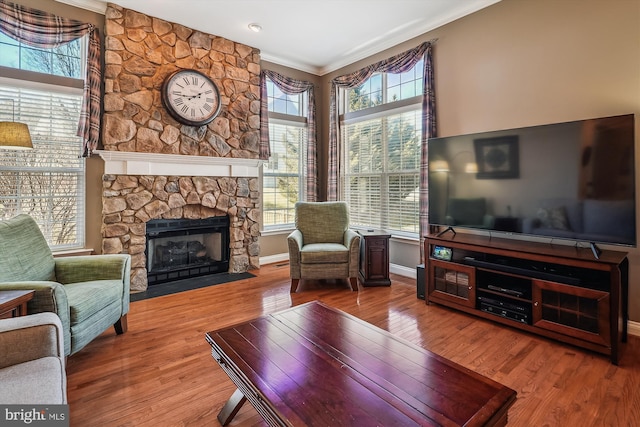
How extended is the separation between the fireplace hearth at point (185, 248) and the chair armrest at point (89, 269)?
1.31 m

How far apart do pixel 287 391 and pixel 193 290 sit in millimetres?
2747

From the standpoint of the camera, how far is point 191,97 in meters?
3.89

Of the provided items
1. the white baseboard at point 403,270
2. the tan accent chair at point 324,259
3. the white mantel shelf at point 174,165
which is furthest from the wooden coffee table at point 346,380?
the white mantel shelf at point 174,165

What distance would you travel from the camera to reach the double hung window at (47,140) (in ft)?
9.96

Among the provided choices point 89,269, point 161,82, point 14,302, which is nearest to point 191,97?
point 161,82

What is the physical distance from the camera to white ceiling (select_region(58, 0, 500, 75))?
3314 millimetres

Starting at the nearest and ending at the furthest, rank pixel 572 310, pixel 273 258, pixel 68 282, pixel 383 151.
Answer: pixel 572 310 → pixel 68 282 → pixel 383 151 → pixel 273 258

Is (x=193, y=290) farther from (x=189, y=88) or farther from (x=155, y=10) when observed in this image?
(x=155, y=10)

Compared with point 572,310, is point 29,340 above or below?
above

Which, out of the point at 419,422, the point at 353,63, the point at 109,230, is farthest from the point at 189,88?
the point at 419,422

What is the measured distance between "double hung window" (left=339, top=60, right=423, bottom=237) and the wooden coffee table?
268cm

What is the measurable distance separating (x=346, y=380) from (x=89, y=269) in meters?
2.21

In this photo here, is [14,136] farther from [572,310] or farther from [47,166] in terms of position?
[572,310]

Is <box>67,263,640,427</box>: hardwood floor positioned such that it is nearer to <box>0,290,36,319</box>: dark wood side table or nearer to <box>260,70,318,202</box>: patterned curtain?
<box>0,290,36,319</box>: dark wood side table
